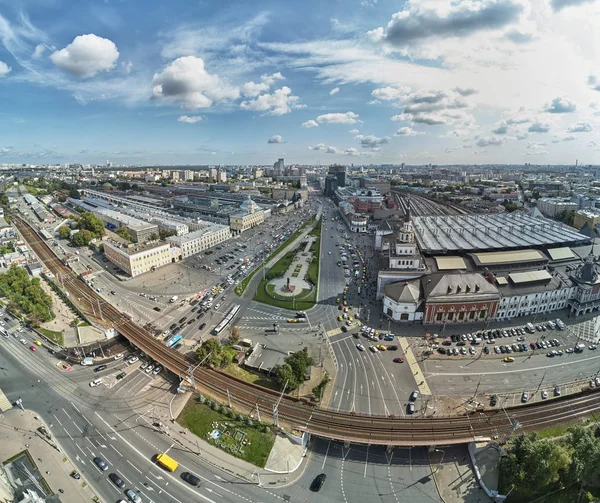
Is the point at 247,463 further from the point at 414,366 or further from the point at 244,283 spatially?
the point at 244,283

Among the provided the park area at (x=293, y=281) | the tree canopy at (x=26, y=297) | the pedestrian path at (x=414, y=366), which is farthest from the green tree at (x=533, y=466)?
the tree canopy at (x=26, y=297)

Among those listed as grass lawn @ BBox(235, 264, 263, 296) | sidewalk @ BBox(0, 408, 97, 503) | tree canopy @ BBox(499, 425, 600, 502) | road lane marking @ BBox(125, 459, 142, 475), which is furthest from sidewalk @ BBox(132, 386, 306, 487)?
grass lawn @ BBox(235, 264, 263, 296)

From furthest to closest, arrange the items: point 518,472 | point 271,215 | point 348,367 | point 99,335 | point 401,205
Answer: point 401,205
point 271,215
point 99,335
point 348,367
point 518,472

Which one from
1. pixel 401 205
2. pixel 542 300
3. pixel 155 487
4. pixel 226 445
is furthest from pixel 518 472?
pixel 401 205

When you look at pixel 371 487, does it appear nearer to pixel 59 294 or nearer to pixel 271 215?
pixel 59 294

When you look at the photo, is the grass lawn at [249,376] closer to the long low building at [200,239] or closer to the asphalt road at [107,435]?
the asphalt road at [107,435]

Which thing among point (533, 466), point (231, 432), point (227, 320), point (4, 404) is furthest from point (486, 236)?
point (4, 404)

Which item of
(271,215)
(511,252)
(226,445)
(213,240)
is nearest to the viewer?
(226,445)

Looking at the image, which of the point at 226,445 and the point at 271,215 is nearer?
the point at 226,445
